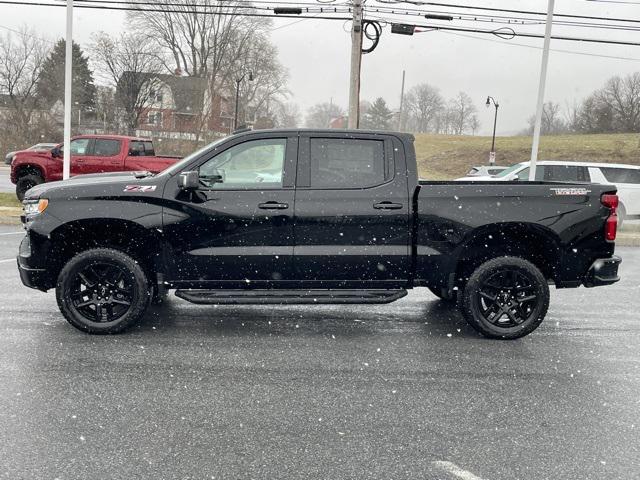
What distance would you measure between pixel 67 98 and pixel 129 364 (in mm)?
12459

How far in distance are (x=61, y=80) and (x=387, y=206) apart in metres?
59.4

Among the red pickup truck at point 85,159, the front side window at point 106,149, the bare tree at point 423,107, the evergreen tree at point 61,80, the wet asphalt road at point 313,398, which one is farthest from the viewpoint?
the bare tree at point 423,107

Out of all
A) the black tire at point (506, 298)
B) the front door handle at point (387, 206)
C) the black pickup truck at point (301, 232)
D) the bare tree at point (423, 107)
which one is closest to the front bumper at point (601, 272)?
the black pickup truck at point (301, 232)

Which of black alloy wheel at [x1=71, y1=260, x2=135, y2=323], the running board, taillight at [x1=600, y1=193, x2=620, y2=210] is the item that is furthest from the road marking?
taillight at [x1=600, y1=193, x2=620, y2=210]

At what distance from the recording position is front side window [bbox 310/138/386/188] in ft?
19.1

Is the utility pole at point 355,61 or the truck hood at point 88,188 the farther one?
the utility pole at point 355,61

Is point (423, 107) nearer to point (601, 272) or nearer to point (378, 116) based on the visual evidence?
point (378, 116)

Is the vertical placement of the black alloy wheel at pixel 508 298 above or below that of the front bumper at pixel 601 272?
below

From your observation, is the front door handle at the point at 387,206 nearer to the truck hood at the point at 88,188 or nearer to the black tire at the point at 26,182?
the truck hood at the point at 88,188

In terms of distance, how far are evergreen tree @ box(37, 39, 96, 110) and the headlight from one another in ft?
185

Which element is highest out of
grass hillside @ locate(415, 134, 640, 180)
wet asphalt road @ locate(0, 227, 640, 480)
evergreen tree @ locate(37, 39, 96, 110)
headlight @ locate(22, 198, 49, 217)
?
evergreen tree @ locate(37, 39, 96, 110)

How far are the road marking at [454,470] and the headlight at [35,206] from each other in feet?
13.5

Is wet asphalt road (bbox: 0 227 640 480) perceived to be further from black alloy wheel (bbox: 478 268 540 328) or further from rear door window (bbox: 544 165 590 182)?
rear door window (bbox: 544 165 590 182)

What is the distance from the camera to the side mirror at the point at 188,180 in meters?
5.39
